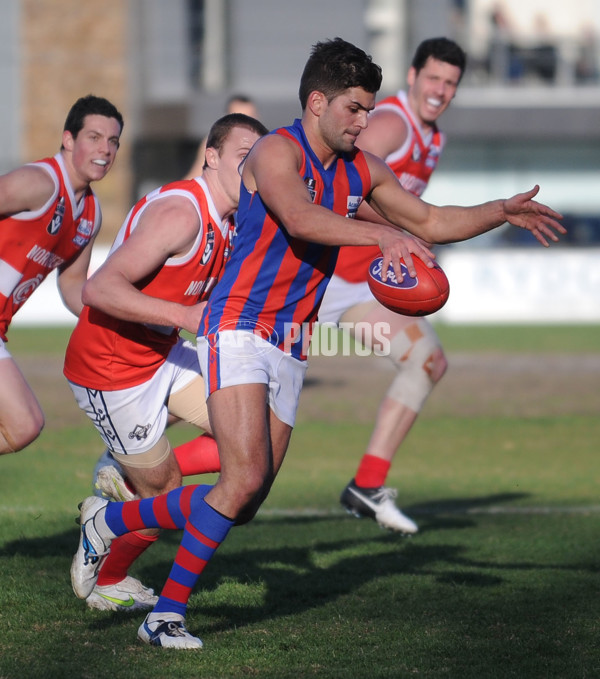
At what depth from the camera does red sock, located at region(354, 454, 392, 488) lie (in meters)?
6.45

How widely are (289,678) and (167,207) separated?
2.03 metres

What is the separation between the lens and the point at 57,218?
18.4ft

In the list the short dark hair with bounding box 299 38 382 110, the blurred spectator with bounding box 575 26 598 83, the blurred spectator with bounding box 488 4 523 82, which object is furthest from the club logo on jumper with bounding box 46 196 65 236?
the blurred spectator with bounding box 575 26 598 83

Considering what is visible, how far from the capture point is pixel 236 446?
4246mm

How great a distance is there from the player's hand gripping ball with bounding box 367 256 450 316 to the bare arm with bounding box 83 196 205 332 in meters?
0.75

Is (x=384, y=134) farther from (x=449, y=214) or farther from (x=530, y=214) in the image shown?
(x=530, y=214)

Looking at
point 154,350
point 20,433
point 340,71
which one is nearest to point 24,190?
point 154,350

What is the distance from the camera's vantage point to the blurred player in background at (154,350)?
4738 mm

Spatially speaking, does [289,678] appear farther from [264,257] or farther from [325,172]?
[325,172]

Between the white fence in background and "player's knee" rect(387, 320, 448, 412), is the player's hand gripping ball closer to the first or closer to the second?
"player's knee" rect(387, 320, 448, 412)

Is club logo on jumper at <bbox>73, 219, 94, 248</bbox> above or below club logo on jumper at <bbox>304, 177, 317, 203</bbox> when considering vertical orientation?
below

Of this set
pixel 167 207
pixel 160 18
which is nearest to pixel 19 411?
pixel 167 207

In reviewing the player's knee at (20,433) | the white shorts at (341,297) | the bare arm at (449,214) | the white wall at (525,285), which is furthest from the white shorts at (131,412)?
the white wall at (525,285)

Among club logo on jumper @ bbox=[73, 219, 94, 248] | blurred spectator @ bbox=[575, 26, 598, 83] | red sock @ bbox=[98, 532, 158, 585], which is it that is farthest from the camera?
blurred spectator @ bbox=[575, 26, 598, 83]
